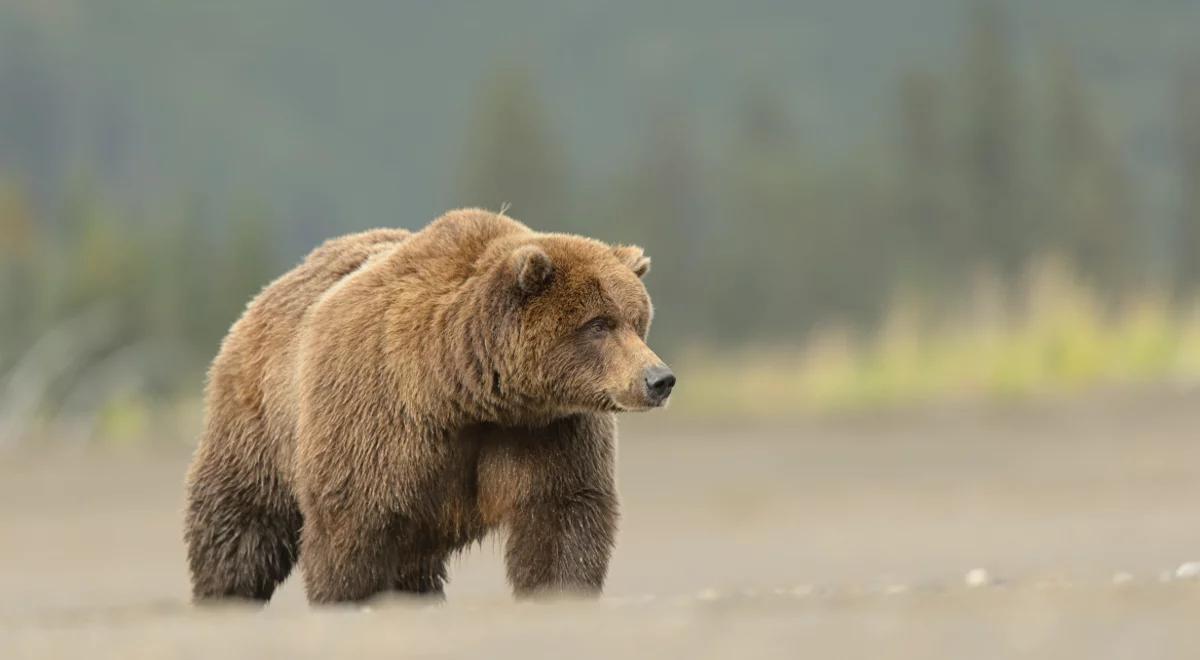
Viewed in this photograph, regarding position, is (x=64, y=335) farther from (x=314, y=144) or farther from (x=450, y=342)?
(x=314, y=144)

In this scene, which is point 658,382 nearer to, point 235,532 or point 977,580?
point 977,580

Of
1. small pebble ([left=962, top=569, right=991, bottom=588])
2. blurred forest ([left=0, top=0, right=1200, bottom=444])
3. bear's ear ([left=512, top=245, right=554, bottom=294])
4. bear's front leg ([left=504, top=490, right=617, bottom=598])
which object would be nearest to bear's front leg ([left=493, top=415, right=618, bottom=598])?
bear's front leg ([left=504, top=490, right=617, bottom=598])

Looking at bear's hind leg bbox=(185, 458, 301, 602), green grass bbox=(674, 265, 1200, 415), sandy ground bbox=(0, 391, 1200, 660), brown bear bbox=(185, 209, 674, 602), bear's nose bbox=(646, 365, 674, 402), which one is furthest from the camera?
green grass bbox=(674, 265, 1200, 415)

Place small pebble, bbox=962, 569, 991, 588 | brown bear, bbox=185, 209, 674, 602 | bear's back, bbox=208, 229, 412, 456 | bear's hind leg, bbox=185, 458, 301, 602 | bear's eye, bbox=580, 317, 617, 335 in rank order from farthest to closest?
bear's hind leg, bbox=185, 458, 301, 602
bear's back, bbox=208, 229, 412, 456
bear's eye, bbox=580, 317, 617, 335
brown bear, bbox=185, 209, 674, 602
small pebble, bbox=962, 569, 991, 588

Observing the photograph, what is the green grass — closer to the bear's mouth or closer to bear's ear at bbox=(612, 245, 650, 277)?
bear's ear at bbox=(612, 245, 650, 277)

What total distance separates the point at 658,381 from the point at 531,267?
62 cm

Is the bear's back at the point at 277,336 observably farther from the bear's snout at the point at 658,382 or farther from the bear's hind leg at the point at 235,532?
the bear's snout at the point at 658,382

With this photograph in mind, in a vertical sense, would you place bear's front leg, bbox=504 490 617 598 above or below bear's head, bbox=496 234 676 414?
below

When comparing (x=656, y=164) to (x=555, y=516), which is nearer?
(x=555, y=516)

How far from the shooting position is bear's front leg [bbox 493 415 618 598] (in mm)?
7180

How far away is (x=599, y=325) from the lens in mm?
7246

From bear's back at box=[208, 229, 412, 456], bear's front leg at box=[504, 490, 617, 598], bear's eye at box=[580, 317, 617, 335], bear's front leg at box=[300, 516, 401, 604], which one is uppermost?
bear's eye at box=[580, 317, 617, 335]

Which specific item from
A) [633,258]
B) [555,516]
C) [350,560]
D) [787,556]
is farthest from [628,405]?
[787,556]

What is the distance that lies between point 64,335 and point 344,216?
4833 cm
